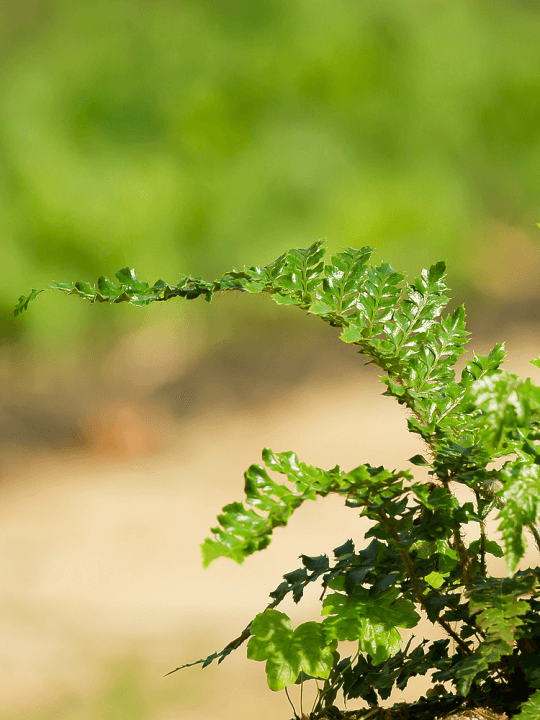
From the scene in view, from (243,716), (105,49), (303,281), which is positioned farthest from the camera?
(105,49)

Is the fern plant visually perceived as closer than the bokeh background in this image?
Yes

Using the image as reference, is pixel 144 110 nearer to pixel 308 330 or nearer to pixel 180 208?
pixel 180 208

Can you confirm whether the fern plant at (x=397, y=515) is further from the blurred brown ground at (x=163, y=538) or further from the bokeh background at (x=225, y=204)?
the bokeh background at (x=225, y=204)

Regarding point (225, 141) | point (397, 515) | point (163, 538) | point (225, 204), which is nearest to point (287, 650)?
point (397, 515)

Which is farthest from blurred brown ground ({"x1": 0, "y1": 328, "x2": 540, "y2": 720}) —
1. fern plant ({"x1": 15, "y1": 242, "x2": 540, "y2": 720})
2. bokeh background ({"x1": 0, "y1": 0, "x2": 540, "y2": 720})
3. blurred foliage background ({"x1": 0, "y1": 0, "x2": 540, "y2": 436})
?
fern plant ({"x1": 15, "y1": 242, "x2": 540, "y2": 720})

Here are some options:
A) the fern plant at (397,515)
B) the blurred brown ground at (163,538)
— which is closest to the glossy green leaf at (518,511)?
the fern plant at (397,515)

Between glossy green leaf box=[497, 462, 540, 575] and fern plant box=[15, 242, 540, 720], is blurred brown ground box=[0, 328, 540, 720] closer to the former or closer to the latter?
fern plant box=[15, 242, 540, 720]

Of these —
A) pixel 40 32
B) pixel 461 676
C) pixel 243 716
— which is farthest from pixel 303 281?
pixel 40 32

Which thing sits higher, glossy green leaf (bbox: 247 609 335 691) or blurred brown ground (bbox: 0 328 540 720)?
blurred brown ground (bbox: 0 328 540 720)
